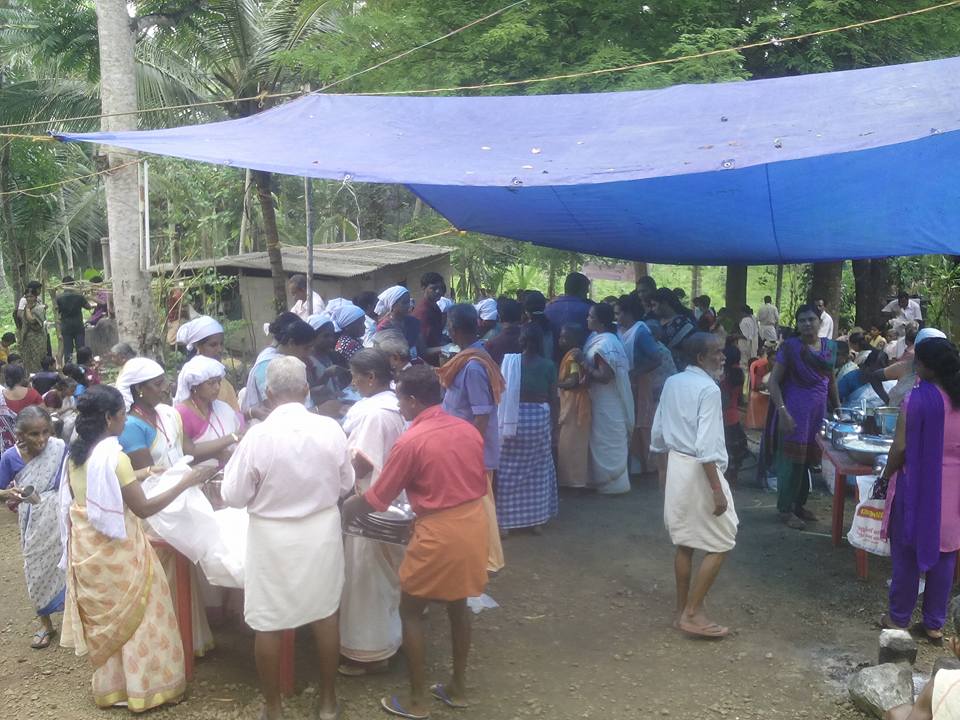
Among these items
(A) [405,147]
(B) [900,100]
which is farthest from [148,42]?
(B) [900,100]

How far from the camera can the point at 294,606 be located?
3.40 meters

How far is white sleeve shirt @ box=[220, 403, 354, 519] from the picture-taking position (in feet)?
10.9

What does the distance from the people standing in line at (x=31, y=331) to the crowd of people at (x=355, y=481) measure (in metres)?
6.09

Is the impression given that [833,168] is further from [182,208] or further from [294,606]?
[182,208]

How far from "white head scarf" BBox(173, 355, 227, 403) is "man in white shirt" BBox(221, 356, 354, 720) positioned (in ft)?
A: 2.70

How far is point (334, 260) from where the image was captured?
548 inches

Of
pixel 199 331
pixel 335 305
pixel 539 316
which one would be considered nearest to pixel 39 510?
pixel 199 331

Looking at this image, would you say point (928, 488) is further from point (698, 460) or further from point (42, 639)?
point (42, 639)

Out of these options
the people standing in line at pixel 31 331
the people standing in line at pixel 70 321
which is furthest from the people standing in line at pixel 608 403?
the people standing in line at pixel 70 321

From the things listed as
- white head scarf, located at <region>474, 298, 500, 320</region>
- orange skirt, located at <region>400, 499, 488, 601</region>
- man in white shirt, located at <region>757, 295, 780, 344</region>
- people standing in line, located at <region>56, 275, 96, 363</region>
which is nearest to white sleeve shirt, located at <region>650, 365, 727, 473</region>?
orange skirt, located at <region>400, 499, 488, 601</region>

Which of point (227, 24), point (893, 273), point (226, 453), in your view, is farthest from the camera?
point (893, 273)

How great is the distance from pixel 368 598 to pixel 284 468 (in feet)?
3.16

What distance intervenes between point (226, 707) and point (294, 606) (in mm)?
754

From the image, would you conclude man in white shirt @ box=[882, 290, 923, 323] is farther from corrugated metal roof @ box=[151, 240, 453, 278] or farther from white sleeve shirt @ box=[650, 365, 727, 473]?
white sleeve shirt @ box=[650, 365, 727, 473]
